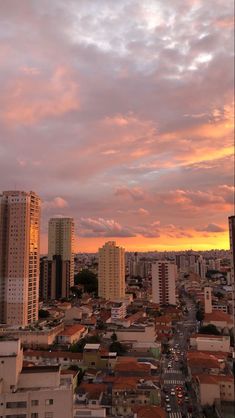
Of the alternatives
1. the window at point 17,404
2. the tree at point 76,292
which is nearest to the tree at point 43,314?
the tree at point 76,292

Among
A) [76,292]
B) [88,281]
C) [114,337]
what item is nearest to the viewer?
[114,337]

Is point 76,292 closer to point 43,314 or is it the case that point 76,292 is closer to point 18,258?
point 43,314

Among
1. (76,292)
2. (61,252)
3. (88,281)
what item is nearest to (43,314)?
(76,292)

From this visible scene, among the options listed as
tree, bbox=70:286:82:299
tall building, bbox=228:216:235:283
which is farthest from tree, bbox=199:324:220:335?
tree, bbox=70:286:82:299

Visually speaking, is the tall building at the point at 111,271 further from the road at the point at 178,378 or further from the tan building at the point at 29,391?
the tan building at the point at 29,391

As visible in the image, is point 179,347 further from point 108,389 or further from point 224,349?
point 108,389
